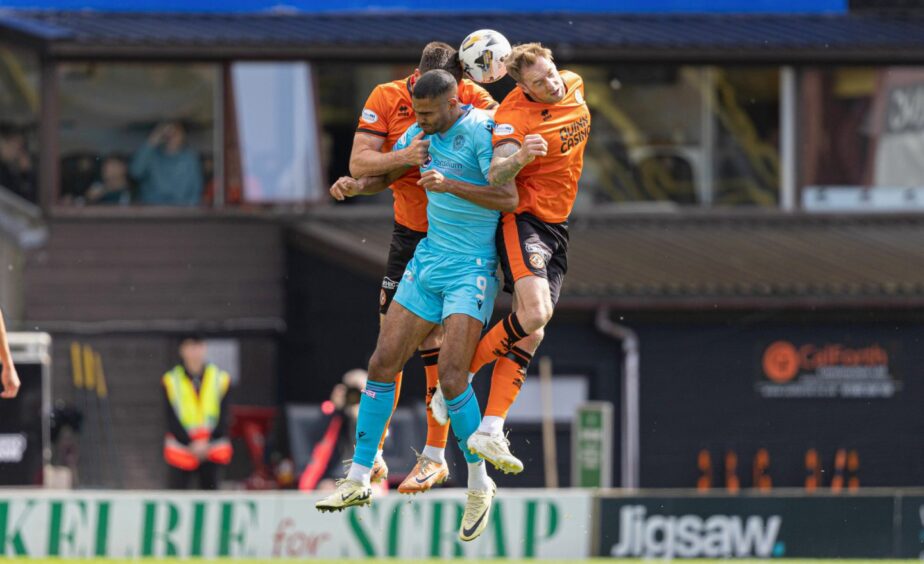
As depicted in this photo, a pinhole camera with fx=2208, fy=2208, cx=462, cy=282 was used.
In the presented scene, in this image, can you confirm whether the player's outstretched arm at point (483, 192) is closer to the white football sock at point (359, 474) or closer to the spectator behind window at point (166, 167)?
the white football sock at point (359, 474)

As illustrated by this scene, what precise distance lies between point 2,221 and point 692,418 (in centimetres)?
875

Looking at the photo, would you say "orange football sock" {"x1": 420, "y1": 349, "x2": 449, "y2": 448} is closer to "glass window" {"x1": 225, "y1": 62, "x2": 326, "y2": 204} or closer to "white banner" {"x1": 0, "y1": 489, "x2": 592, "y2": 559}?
"white banner" {"x1": 0, "y1": 489, "x2": 592, "y2": 559}

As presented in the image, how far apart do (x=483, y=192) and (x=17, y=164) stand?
1572 cm

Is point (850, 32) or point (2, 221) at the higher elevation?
point (850, 32)

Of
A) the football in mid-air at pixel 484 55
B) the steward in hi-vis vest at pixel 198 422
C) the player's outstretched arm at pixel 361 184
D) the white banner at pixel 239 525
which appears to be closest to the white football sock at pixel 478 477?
the player's outstretched arm at pixel 361 184

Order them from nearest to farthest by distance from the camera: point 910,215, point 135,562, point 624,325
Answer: point 135,562
point 624,325
point 910,215

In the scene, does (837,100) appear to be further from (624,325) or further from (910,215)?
(624,325)

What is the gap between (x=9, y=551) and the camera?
20.5 meters

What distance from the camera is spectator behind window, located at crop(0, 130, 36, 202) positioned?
27438 mm

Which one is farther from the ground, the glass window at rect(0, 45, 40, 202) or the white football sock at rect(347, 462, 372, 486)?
the glass window at rect(0, 45, 40, 202)

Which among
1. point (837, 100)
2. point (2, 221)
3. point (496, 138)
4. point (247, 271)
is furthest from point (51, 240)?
point (496, 138)

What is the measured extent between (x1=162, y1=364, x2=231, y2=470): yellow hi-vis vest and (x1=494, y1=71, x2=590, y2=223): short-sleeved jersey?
9.95 m

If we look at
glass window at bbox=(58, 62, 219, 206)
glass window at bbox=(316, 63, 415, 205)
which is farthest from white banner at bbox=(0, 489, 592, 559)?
glass window at bbox=(316, 63, 415, 205)

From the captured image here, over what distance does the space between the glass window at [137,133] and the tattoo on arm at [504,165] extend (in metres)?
15.5
